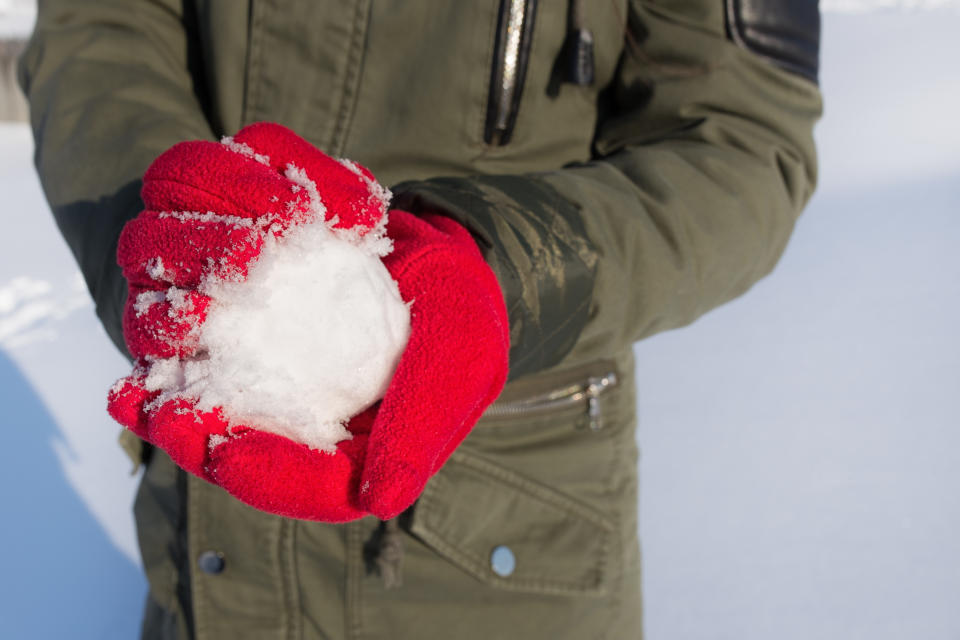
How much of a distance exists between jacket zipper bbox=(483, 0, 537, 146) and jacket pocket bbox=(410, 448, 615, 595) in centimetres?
37

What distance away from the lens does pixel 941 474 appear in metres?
1.71

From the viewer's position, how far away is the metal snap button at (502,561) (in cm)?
74

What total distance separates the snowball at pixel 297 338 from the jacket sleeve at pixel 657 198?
0.38ft

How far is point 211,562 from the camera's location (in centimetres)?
74

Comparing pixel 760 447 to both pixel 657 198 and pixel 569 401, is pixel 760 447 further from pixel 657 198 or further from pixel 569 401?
pixel 657 198

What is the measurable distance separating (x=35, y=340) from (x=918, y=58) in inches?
161

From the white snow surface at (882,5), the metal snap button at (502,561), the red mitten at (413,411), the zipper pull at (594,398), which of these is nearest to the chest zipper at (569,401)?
the zipper pull at (594,398)

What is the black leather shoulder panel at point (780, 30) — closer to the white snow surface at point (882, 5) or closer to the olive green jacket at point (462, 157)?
the olive green jacket at point (462, 157)

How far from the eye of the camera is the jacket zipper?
698 mm

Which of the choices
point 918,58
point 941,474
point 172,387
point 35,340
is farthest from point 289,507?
point 918,58

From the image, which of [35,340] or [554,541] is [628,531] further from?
[35,340]

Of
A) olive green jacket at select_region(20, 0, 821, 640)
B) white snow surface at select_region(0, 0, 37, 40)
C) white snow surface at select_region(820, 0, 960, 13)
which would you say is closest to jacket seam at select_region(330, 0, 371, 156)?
olive green jacket at select_region(20, 0, 821, 640)

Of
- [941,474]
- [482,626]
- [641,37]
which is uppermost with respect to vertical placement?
[641,37]

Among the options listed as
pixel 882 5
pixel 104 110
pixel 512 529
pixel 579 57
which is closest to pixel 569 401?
pixel 512 529
